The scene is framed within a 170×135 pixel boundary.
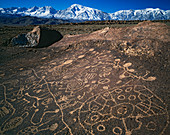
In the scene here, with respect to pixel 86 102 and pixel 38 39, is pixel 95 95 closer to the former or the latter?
pixel 86 102

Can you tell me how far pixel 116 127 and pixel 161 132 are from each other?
53 centimetres

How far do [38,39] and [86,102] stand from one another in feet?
17.2

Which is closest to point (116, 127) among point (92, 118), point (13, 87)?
point (92, 118)

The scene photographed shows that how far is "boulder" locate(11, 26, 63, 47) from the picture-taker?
6375 millimetres

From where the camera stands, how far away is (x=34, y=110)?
2.21 meters

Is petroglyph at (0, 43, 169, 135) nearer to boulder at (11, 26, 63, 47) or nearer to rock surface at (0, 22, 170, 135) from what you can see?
rock surface at (0, 22, 170, 135)

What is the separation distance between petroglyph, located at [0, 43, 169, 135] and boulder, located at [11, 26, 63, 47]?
3.40 m

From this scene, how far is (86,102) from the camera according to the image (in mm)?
2174

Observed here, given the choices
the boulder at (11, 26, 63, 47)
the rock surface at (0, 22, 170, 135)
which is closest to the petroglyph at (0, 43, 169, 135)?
the rock surface at (0, 22, 170, 135)

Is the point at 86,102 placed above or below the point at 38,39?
below

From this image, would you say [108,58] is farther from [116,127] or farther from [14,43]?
[14,43]

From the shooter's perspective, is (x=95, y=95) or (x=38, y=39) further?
(x=38, y=39)

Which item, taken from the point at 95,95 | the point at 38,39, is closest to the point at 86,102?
the point at 95,95

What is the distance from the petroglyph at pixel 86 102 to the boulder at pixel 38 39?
3.40 m
